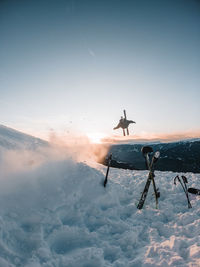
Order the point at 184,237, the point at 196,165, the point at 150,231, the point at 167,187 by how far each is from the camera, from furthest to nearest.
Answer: the point at 196,165 < the point at 167,187 < the point at 150,231 < the point at 184,237

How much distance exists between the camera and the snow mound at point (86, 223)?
4180mm

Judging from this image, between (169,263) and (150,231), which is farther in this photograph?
(150,231)

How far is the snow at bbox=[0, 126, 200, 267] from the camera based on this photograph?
4.18 m

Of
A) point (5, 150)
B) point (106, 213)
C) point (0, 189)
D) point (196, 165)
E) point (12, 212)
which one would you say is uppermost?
point (5, 150)

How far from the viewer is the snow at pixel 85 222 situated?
4.18 meters

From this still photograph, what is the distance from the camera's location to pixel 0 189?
5.79 m

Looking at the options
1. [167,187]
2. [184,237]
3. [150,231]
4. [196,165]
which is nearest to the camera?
[184,237]

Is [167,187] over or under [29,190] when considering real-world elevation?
→ under

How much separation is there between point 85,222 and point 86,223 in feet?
0.19

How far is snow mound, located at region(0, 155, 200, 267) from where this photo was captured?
418cm

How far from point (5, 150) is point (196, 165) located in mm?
36331

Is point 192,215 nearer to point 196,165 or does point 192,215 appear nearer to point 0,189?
point 0,189

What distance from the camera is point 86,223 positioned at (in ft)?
19.4

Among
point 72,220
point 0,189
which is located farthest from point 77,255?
point 0,189
